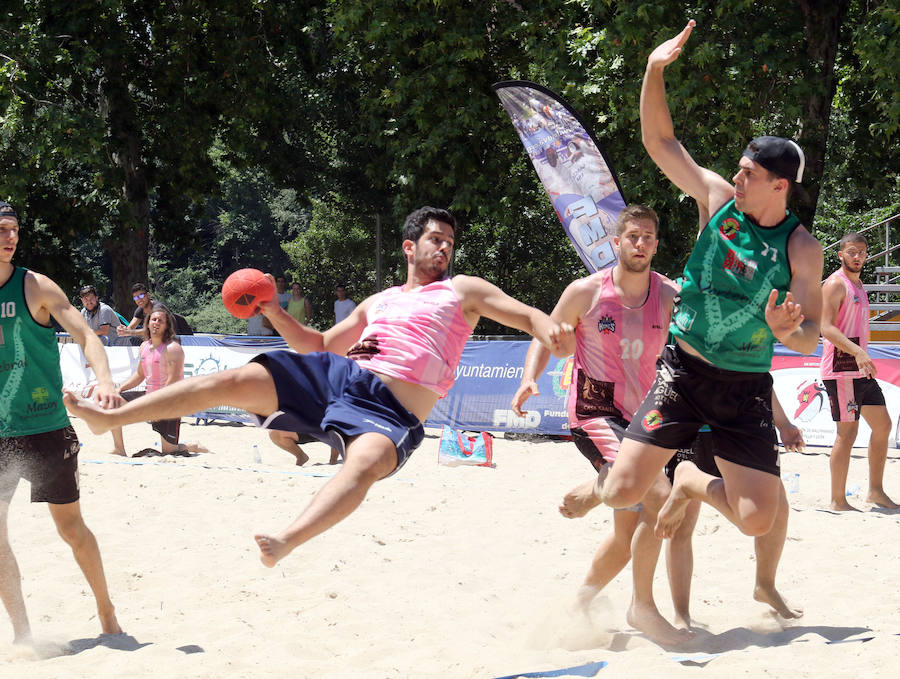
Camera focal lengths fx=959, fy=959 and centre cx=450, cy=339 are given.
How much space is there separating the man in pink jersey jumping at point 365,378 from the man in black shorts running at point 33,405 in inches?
29.3

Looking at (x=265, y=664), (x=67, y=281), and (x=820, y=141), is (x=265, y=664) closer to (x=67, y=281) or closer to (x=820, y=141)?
(x=820, y=141)

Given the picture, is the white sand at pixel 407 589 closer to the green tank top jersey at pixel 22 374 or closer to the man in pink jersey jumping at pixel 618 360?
the man in pink jersey jumping at pixel 618 360

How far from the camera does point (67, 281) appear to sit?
67.0ft

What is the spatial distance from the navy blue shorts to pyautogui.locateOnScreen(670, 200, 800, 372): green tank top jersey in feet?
4.18

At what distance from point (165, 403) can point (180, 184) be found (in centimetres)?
1749

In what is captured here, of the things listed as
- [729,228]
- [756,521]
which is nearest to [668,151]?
[729,228]

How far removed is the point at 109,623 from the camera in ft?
15.2

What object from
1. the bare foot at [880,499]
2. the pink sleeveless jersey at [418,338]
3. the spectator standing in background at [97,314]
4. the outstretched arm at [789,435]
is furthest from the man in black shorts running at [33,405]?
the spectator standing in background at [97,314]

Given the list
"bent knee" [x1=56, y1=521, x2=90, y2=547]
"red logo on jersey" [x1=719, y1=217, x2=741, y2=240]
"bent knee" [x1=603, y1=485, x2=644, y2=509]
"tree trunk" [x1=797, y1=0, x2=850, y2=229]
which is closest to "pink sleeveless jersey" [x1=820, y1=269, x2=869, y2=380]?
"red logo on jersey" [x1=719, y1=217, x2=741, y2=240]

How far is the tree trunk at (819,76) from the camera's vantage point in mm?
14172

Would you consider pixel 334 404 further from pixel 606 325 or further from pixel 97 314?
pixel 97 314

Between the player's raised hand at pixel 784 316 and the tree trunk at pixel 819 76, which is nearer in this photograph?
the player's raised hand at pixel 784 316

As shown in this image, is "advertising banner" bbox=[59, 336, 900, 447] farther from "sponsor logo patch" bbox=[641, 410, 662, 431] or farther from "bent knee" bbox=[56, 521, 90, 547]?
"bent knee" bbox=[56, 521, 90, 547]

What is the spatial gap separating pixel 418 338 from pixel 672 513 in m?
1.34
